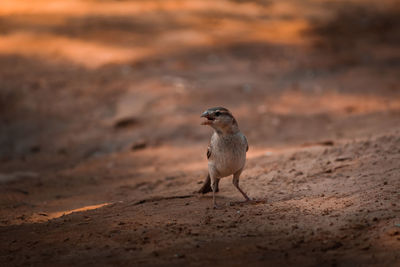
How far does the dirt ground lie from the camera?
396 cm

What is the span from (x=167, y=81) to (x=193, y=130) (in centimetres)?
221

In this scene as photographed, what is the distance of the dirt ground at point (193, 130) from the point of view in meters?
3.96

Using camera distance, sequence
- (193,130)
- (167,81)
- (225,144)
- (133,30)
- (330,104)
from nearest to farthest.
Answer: (225,144) < (193,130) < (330,104) < (167,81) < (133,30)

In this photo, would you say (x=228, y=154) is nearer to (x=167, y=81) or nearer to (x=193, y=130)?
(x=193, y=130)

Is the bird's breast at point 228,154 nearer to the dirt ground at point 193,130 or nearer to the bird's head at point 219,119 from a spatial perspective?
the bird's head at point 219,119

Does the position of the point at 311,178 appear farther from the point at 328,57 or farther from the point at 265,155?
the point at 328,57

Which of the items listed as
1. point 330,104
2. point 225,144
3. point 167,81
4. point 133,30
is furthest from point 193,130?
point 133,30

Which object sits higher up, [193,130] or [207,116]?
[193,130]

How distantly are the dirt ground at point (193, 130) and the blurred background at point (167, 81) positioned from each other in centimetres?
5

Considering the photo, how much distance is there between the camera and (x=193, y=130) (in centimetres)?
932

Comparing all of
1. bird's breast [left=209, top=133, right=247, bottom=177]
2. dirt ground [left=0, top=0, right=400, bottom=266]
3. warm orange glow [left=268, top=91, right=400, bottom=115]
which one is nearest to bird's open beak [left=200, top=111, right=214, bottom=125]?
bird's breast [left=209, top=133, right=247, bottom=177]

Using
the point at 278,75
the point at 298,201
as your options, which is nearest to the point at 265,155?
the point at 298,201

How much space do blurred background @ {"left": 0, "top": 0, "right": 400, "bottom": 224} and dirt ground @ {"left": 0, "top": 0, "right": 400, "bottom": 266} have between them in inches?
1.9

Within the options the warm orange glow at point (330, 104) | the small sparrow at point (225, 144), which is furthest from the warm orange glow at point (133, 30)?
the small sparrow at point (225, 144)
